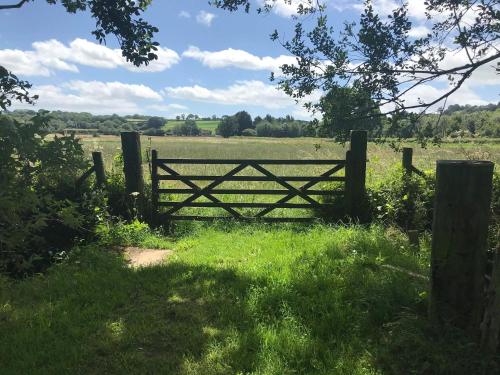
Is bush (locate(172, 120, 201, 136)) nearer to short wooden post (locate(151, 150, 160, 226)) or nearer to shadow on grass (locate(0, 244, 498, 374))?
short wooden post (locate(151, 150, 160, 226))

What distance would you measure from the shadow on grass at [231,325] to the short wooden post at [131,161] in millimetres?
3664

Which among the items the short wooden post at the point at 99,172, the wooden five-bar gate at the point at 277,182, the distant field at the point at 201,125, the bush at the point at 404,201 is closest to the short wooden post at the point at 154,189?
the wooden five-bar gate at the point at 277,182

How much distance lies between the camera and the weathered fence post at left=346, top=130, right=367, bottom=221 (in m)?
8.55

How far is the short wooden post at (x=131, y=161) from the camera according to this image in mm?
8906

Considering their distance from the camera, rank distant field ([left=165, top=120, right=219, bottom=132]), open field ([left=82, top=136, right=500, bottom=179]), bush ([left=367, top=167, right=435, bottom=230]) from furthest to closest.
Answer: distant field ([left=165, top=120, right=219, bottom=132]), open field ([left=82, top=136, right=500, bottom=179]), bush ([left=367, top=167, right=435, bottom=230])

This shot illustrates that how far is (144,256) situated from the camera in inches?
275

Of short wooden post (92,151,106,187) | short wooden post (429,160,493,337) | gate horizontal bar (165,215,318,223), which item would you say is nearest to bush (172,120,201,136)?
short wooden post (92,151,106,187)

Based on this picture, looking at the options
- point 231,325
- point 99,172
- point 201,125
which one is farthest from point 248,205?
point 201,125

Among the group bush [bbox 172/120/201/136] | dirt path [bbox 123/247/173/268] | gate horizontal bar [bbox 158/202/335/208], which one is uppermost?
bush [bbox 172/120/201/136]

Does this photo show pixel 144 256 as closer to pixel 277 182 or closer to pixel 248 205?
pixel 248 205

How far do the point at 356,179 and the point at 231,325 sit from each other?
17.6 feet

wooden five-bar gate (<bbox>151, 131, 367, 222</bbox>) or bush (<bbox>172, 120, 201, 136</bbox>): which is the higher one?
bush (<bbox>172, 120, 201, 136</bbox>)

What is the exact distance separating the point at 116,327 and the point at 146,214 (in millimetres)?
5201

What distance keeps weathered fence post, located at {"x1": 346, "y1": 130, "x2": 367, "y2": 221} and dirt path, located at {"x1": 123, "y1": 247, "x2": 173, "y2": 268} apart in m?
3.85
